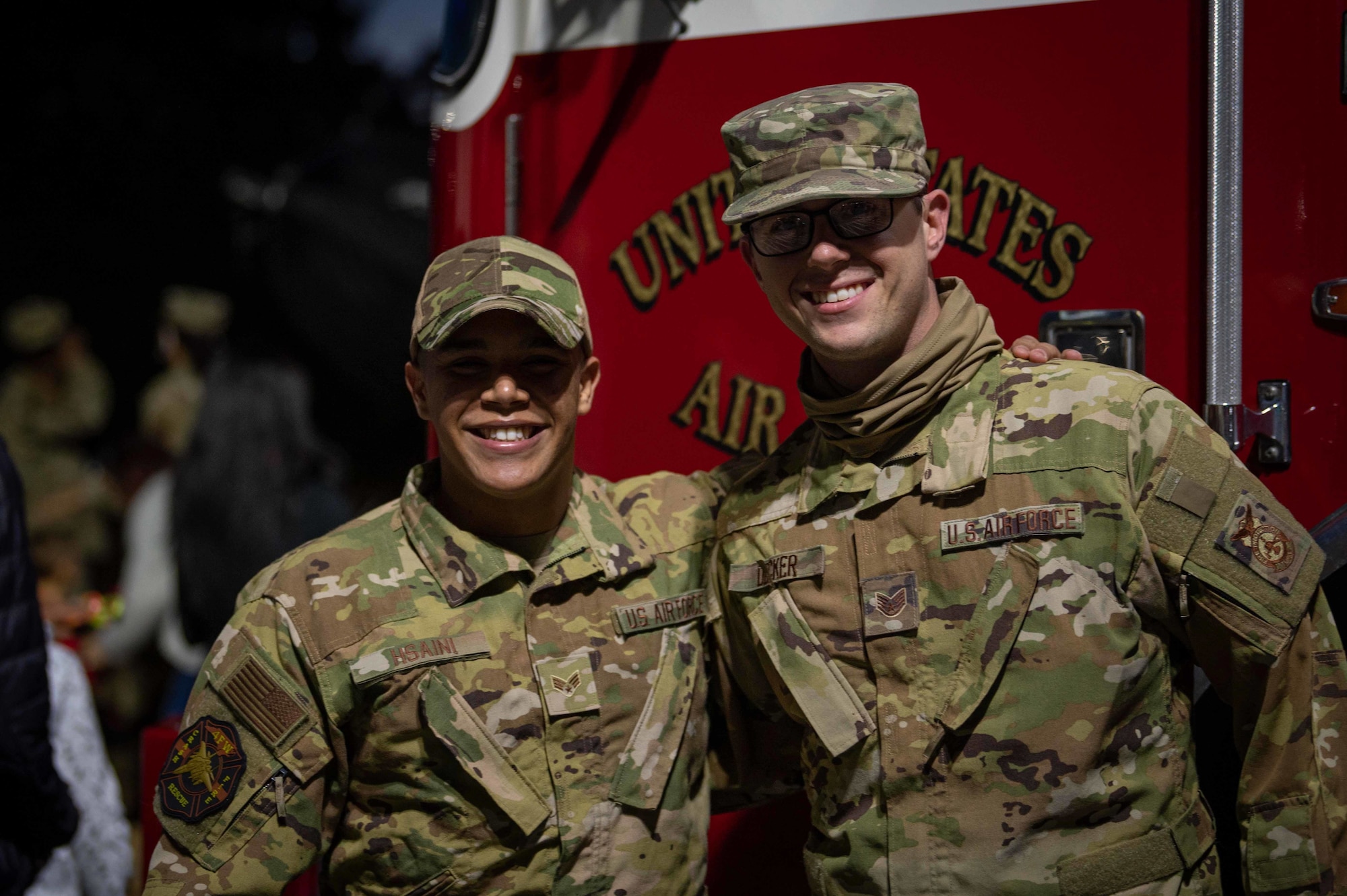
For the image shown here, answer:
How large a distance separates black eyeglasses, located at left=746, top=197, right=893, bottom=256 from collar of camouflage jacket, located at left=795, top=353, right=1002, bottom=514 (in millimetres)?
285

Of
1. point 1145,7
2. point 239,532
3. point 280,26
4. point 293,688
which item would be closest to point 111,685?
point 239,532

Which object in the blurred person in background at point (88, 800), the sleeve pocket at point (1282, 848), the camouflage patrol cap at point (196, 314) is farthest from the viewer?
the camouflage patrol cap at point (196, 314)

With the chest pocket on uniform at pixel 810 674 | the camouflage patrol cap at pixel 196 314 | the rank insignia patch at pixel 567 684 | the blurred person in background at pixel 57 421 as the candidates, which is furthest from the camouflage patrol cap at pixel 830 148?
the blurred person in background at pixel 57 421

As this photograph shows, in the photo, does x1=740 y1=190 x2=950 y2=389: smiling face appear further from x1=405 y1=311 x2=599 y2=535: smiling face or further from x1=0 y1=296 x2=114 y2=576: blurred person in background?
x1=0 y1=296 x2=114 y2=576: blurred person in background

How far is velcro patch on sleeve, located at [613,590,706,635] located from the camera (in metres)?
2.12

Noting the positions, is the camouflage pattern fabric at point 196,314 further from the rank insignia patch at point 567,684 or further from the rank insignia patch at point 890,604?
the rank insignia patch at point 890,604

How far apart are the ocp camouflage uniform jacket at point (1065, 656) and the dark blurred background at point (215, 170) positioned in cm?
586

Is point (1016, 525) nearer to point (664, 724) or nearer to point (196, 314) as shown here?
point (664, 724)

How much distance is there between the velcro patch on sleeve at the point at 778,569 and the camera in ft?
6.66

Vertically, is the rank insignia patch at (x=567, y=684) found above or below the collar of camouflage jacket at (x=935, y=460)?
below

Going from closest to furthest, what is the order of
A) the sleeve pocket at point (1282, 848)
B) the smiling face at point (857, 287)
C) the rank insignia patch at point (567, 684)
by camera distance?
the sleeve pocket at point (1282, 848)
the smiling face at point (857, 287)
the rank insignia patch at point (567, 684)

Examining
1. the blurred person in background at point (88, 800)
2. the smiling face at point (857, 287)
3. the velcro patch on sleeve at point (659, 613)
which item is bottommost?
the blurred person in background at point (88, 800)

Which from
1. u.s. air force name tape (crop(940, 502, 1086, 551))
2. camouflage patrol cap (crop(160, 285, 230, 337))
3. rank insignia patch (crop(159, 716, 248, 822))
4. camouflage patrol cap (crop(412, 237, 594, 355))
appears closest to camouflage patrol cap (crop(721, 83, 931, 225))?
camouflage patrol cap (crop(412, 237, 594, 355))

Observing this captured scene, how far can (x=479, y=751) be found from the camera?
6.58 ft
